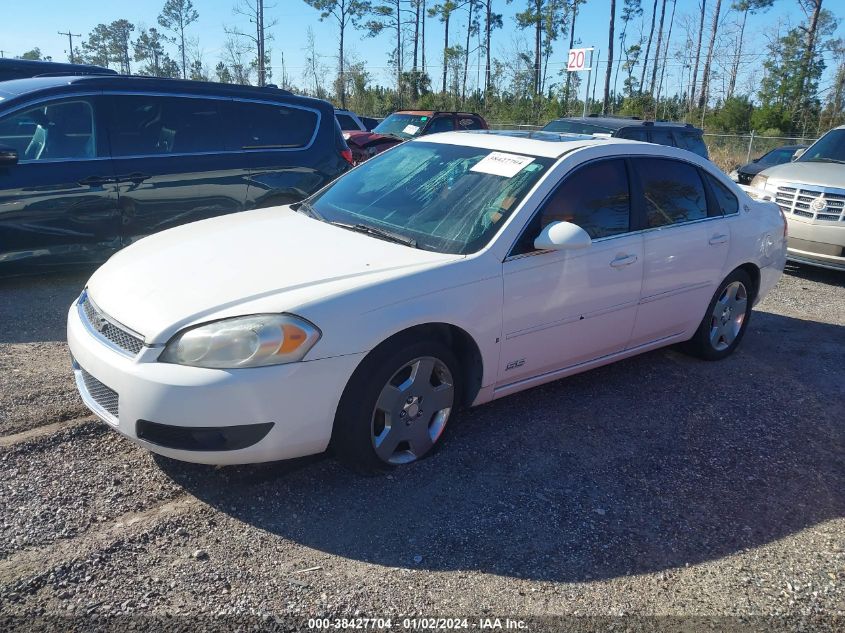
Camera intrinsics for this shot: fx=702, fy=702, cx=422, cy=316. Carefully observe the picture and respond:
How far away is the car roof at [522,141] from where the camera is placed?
4.18 m

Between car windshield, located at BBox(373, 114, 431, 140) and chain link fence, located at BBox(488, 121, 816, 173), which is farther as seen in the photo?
chain link fence, located at BBox(488, 121, 816, 173)

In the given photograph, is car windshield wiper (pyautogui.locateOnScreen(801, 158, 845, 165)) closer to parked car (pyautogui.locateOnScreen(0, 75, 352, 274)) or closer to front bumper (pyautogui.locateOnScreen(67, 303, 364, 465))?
parked car (pyautogui.locateOnScreen(0, 75, 352, 274))

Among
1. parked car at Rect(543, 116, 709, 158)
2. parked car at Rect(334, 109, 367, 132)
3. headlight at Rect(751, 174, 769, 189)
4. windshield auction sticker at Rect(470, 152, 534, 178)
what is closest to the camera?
windshield auction sticker at Rect(470, 152, 534, 178)

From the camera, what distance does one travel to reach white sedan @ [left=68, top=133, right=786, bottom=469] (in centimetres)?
292

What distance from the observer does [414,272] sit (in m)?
3.32

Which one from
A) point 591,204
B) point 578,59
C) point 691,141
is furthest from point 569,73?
point 591,204

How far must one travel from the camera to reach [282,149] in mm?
7277

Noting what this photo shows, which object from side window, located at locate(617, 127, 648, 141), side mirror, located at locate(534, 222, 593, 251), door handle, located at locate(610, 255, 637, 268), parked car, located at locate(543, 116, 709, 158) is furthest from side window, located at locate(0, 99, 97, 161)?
side window, located at locate(617, 127, 648, 141)

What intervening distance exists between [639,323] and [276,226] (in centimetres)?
234

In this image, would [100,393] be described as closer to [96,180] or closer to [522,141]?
[522,141]

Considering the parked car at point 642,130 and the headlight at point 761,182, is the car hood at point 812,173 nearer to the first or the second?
the headlight at point 761,182

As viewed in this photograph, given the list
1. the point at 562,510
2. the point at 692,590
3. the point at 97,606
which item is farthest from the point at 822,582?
the point at 97,606

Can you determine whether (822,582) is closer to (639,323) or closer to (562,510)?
(562,510)

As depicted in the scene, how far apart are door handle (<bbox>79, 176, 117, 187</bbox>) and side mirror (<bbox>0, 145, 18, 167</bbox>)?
1.70 ft
